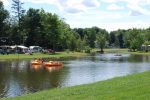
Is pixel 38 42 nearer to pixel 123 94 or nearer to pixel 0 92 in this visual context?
pixel 0 92

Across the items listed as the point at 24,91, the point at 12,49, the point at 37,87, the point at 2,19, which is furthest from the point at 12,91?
the point at 2,19

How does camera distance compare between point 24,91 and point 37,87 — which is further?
point 37,87

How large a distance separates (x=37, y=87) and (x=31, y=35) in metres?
124

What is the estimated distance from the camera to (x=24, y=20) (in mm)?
167750

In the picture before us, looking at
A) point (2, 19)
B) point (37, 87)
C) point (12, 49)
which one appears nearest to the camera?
point (37, 87)

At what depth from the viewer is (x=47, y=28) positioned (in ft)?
539

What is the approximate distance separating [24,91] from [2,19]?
4819 inches

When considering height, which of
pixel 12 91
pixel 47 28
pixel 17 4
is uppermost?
pixel 17 4

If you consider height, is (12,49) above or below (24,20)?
below

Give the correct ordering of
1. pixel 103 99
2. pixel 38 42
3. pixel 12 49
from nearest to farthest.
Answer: pixel 103 99 < pixel 12 49 < pixel 38 42

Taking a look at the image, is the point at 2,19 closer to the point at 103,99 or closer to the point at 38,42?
the point at 38,42

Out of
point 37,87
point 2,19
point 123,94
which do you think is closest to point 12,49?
point 2,19

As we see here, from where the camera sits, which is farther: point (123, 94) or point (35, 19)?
point (35, 19)

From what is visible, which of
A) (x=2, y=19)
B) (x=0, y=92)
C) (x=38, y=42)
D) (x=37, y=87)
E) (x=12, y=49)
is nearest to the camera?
(x=0, y=92)
